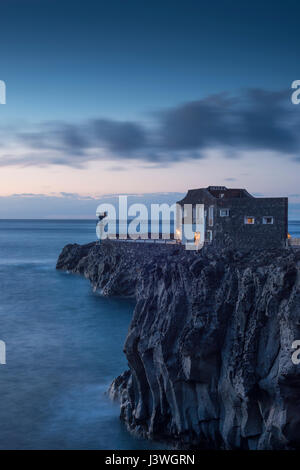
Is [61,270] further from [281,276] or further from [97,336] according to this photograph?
[281,276]

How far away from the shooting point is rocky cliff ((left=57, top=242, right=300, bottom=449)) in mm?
16953

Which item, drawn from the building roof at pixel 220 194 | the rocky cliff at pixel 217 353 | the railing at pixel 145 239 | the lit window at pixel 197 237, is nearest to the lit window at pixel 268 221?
the rocky cliff at pixel 217 353

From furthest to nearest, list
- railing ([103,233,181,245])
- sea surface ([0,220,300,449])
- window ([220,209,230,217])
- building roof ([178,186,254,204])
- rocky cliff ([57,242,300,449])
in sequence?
railing ([103,233,181,245]) < building roof ([178,186,254,204]) < window ([220,209,230,217]) < sea surface ([0,220,300,449]) < rocky cliff ([57,242,300,449])

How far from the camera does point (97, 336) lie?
3947cm

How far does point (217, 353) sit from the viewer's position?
19844 mm

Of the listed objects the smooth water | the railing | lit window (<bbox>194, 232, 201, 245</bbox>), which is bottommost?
the smooth water

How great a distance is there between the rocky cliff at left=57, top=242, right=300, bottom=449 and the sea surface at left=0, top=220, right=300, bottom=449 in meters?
1.86

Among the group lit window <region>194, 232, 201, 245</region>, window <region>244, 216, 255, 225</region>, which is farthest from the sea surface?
window <region>244, 216, 255, 225</region>

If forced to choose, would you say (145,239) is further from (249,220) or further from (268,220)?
(268,220)

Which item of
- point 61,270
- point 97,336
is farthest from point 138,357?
point 61,270

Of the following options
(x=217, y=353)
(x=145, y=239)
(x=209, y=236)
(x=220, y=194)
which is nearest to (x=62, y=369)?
(x=209, y=236)

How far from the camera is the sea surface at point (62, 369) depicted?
2212 centimetres

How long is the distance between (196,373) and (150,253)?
3588cm

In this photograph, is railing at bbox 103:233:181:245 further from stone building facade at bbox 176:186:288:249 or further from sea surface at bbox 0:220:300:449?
stone building facade at bbox 176:186:288:249
